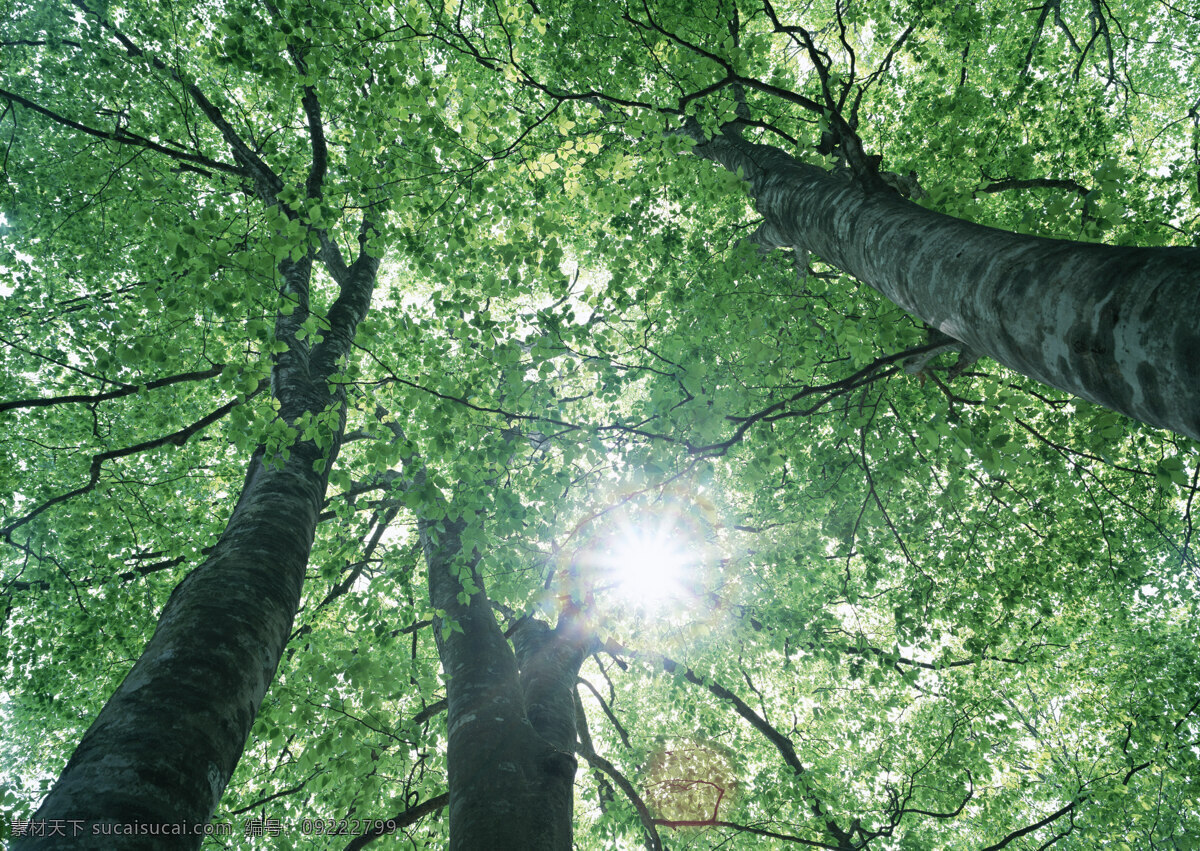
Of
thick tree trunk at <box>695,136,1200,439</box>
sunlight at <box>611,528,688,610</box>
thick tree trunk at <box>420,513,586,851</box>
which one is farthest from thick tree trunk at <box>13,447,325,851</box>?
thick tree trunk at <box>695,136,1200,439</box>

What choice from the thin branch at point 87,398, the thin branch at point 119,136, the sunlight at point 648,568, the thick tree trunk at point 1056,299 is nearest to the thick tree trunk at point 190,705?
the thin branch at point 87,398

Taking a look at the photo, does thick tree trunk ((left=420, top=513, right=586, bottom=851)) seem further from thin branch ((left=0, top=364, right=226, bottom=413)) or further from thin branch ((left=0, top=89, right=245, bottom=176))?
thin branch ((left=0, top=89, right=245, bottom=176))

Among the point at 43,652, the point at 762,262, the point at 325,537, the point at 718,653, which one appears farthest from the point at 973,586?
the point at 43,652

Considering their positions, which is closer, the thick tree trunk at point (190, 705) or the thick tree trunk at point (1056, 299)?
the thick tree trunk at point (1056, 299)

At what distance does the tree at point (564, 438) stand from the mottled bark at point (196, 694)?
0.02 m

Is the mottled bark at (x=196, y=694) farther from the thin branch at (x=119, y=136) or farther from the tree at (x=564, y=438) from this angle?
the thin branch at (x=119, y=136)

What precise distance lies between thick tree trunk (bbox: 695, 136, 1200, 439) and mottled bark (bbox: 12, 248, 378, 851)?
3.58 meters

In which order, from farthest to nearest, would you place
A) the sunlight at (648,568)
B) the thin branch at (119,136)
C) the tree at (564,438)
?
the sunlight at (648,568) < the thin branch at (119,136) < the tree at (564,438)

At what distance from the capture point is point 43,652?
22.3ft

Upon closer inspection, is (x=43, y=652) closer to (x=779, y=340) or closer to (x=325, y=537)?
(x=325, y=537)

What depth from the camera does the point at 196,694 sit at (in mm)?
2248

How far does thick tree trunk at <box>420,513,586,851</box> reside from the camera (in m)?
3.21

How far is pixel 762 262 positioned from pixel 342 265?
5.90 meters

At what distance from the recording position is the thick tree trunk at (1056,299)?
4.70ft
